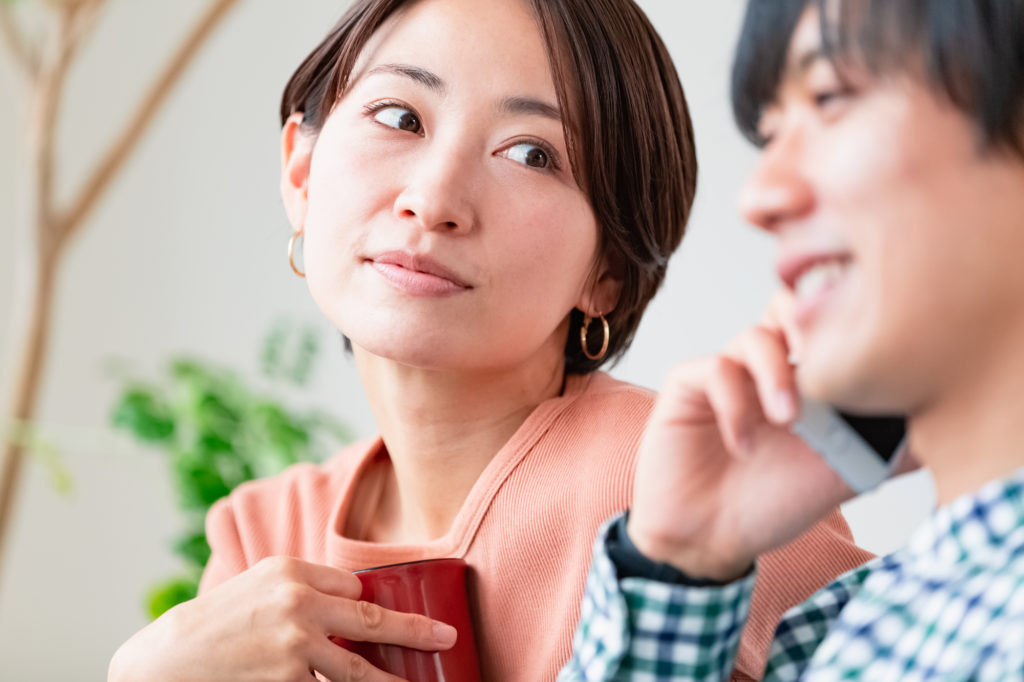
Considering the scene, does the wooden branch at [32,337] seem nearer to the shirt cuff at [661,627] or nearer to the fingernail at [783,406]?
the shirt cuff at [661,627]

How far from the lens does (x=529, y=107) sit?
0.94 metres

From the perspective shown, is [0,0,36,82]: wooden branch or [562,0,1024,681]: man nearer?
[562,0,1024,681]: man

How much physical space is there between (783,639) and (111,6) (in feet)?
8.20

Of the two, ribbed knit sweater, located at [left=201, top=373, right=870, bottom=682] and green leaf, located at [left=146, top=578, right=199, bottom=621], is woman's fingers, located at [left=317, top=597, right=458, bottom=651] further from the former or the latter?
green leaf, located at [left=146, top=578, right=199, bottom=621]

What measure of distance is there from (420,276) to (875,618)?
46 centimetres

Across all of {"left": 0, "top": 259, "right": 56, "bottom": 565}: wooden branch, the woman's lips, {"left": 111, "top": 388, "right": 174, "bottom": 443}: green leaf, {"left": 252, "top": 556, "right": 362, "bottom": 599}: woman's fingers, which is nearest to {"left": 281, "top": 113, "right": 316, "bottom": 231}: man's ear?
the woman's lips

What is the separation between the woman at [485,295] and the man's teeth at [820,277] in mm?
389

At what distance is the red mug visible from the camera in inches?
34.0

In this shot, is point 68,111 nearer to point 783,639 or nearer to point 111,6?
point 111,6

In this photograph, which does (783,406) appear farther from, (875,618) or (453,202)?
(453,202)

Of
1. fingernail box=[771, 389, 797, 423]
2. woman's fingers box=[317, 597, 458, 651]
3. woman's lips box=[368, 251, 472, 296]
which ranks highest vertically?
woman's lips box=[368, 251, 472, 296]

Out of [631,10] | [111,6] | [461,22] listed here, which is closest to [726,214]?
[631,10]

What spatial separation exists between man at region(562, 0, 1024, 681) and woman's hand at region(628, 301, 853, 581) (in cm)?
3

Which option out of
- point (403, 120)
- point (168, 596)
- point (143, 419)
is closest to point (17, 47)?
point (143, 419)
